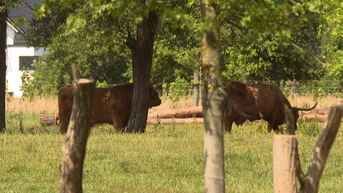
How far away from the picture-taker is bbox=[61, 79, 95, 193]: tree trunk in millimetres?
10172

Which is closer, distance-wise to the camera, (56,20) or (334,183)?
(334,183)

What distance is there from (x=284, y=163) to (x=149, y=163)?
9.24m

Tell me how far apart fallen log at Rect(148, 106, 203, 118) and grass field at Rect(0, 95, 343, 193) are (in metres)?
8.64

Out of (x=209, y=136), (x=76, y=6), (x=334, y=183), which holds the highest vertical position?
(x=76, y=6)

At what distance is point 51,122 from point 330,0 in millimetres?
25569

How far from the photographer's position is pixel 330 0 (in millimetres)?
10352

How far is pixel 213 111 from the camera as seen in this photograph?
970 centimetres

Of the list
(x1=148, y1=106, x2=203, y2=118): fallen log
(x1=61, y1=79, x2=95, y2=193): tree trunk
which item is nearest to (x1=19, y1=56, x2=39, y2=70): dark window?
(x1=148, y1=106, x2=203, y2=118): fallen log

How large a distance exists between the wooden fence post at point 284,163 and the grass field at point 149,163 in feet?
17.2

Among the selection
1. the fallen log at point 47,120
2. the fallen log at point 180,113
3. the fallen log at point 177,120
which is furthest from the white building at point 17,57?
the fallen log at point 177,120

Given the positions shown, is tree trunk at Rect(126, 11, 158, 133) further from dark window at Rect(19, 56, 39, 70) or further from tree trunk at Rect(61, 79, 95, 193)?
dark window at Rect(19, 56, 39, 70)

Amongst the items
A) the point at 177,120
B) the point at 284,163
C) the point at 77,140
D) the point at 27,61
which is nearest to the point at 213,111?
the point at 284,163

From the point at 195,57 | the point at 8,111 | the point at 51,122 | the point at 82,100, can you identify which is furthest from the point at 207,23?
the point at 195,57

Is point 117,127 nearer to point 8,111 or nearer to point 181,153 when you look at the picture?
point 181,153
